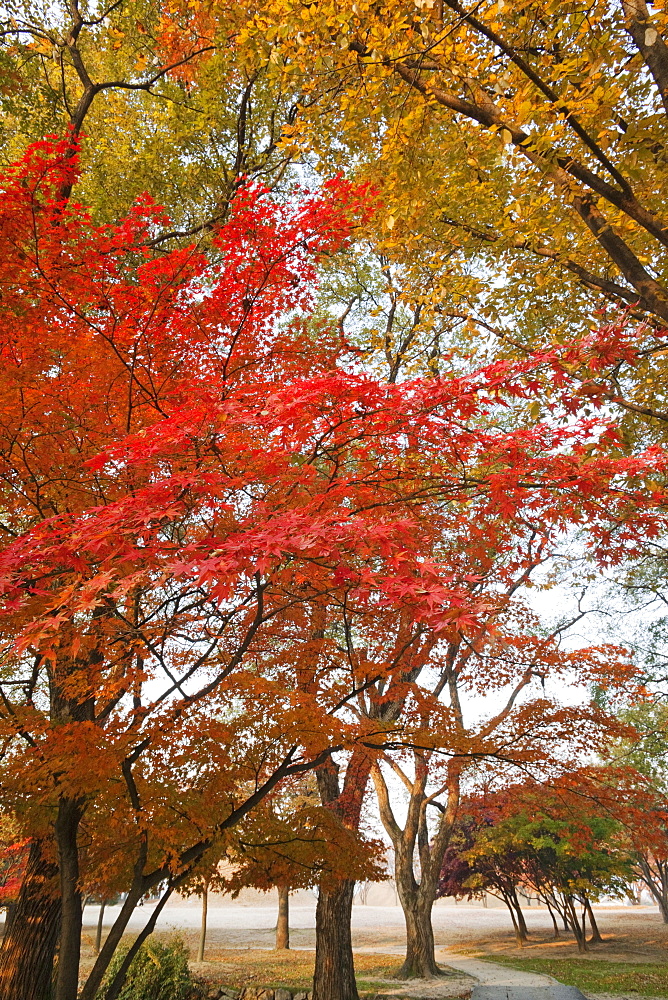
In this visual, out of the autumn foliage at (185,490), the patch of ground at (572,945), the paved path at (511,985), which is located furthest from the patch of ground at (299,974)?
the autumn foliage at (185,490)

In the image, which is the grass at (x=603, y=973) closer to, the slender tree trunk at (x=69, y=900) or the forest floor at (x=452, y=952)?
the forest floor at (x=452, y=952)

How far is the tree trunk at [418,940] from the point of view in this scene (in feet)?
44.1

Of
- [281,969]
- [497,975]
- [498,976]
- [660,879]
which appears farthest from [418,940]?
[660,879]

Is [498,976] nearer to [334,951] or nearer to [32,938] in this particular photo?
[334,951]

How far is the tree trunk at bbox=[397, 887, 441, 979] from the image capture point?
1344cm

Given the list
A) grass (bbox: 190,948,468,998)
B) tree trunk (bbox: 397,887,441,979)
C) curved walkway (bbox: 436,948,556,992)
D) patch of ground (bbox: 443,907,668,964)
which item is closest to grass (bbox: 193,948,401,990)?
grass (bbox: 190,948,468,998)

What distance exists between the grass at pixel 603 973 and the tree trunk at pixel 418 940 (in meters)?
3.04

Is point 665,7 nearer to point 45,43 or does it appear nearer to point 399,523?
point 399,523

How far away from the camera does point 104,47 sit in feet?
30.2

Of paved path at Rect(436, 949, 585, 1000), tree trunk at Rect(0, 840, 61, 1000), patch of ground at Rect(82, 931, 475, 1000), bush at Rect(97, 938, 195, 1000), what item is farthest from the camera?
patch of ground at Rect(82, 931, 475, 1000)

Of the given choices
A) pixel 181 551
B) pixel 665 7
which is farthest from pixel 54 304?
pixel 665 7

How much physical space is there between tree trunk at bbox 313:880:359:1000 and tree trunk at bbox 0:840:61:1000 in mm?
3829

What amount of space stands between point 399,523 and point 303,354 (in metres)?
4.00

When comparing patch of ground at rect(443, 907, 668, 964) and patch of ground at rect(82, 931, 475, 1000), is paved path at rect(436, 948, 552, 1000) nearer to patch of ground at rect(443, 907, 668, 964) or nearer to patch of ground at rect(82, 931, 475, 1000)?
patch of ground at rect(82, 931, 475, 1000)
